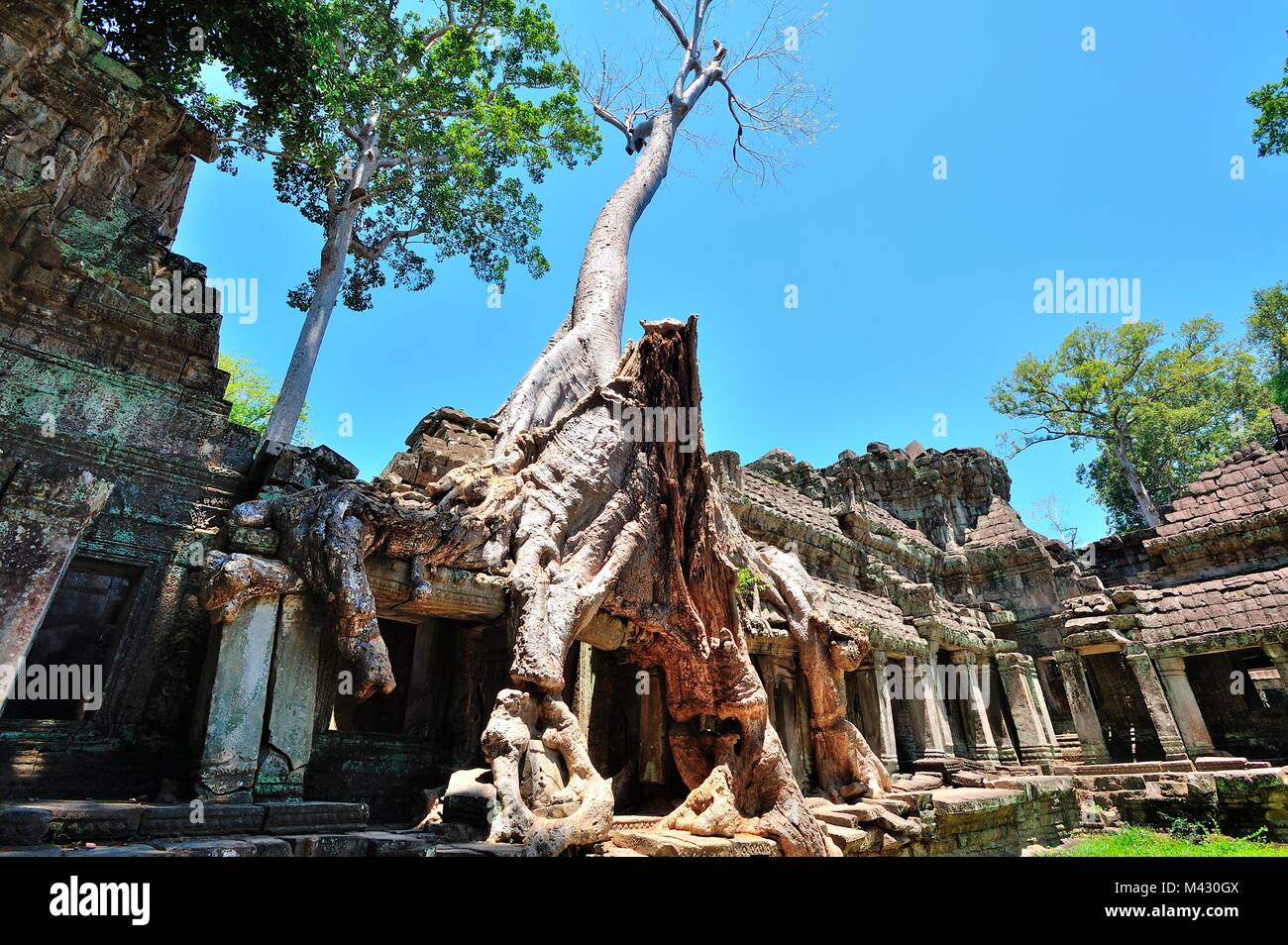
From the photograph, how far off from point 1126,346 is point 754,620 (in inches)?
1081

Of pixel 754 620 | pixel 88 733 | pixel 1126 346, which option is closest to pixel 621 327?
pixel 754 620

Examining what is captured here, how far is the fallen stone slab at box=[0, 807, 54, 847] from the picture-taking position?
2719 millimetres

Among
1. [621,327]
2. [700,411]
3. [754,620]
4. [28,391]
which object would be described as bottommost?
[754,620]

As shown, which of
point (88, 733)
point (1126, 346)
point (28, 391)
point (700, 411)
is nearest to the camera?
point (88, 733)

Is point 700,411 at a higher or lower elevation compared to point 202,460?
higher

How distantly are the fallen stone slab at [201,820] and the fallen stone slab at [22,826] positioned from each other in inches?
16.4

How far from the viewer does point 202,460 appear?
5.39 m

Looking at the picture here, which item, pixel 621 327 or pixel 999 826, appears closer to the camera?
pixel 999 826

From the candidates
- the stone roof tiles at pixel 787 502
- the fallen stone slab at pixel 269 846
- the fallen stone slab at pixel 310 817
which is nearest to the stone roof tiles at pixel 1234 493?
the stone roof tiles at pixel 787 502

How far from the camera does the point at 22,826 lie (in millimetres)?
2766

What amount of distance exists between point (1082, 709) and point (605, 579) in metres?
13.2

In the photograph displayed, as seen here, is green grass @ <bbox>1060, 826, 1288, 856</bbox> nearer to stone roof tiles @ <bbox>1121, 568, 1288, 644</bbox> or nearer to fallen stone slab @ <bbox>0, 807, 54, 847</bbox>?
stone roof tiles @ <bbox>1121, 568, 1288, 644</bbox>

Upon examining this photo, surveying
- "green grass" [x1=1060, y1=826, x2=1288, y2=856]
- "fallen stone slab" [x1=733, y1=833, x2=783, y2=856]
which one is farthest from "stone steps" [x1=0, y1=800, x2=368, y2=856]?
"green grass" [x1=1060, y1=826, x2=1288, y2=856]
